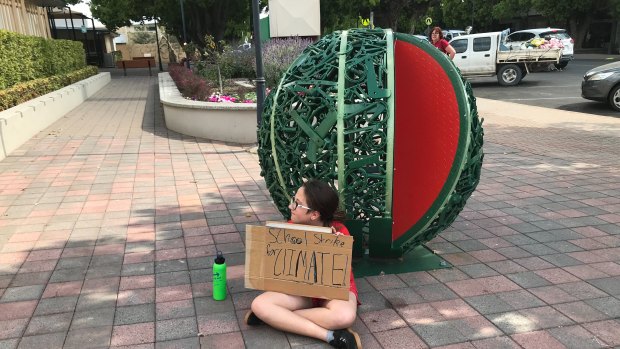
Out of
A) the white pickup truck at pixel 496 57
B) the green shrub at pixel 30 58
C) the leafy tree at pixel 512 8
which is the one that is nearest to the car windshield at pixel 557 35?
the white pickup truck at pixel 496 57

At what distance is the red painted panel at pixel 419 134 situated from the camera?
364cm

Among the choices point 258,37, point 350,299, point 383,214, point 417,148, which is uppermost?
point 258,37

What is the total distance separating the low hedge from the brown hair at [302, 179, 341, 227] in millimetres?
8311

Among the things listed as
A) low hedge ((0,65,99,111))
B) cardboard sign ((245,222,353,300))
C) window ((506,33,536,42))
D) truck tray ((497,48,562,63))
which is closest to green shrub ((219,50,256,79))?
low hedge ((0,65,99,111))

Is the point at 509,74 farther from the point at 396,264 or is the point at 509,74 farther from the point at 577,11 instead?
the point at 577,11

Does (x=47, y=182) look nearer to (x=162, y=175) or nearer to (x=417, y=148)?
(x=162, y=175)

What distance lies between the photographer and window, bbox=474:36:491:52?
16.9m

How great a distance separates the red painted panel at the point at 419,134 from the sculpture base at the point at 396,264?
238 millimetres

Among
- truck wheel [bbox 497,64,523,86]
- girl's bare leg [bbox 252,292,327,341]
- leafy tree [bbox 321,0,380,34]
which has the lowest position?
girl's bare leg [bbox 252,292,327,341]

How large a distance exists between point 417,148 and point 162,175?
4.03 metres

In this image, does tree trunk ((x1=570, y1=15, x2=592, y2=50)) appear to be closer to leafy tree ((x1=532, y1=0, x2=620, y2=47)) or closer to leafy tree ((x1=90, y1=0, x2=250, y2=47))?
leafy tree ((x1=532, y1=0, x2=620, y2=47))

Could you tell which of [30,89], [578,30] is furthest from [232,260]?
[578,30]

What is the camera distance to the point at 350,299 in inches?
114

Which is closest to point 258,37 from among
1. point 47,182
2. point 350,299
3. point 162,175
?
point 162,175
